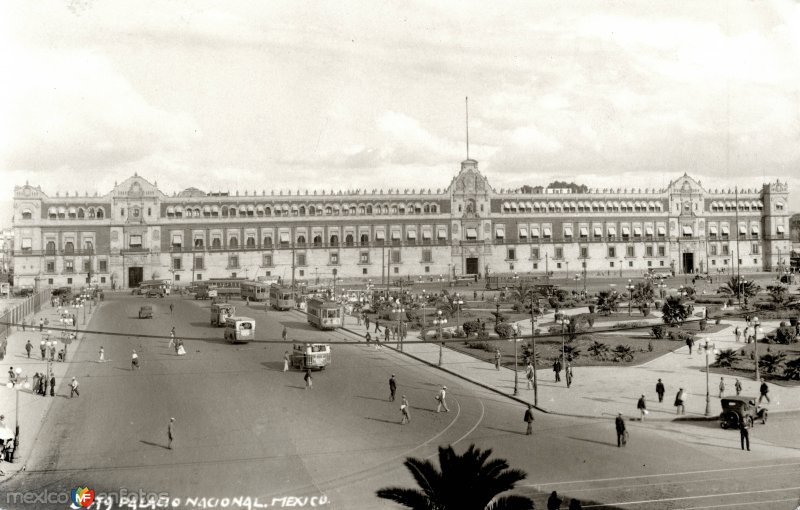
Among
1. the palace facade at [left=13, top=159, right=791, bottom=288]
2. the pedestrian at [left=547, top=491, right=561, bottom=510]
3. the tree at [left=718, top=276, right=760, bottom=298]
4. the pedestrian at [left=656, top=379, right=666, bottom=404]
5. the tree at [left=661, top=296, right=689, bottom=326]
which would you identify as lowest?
the pedestrian at [left=547, top=491, right=561, bottom=510]

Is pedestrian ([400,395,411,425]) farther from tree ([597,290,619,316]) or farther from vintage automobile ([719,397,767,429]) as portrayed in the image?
tree ([597,290,619,316])

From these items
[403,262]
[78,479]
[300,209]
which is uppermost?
[300,209]

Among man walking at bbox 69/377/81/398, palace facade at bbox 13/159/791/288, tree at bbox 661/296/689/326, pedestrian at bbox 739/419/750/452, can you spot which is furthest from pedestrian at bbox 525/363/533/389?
palace facade at bbox 13/159/791/288

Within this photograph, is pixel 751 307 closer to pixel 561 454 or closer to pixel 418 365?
pixel 418 365

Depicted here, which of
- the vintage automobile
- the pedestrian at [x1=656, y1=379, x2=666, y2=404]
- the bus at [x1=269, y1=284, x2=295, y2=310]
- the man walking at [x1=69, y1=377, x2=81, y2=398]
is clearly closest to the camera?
the vintage automobile

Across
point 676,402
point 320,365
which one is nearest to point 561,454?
point 676,402

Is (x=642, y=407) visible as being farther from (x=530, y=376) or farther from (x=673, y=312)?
(x=673, y=312)
